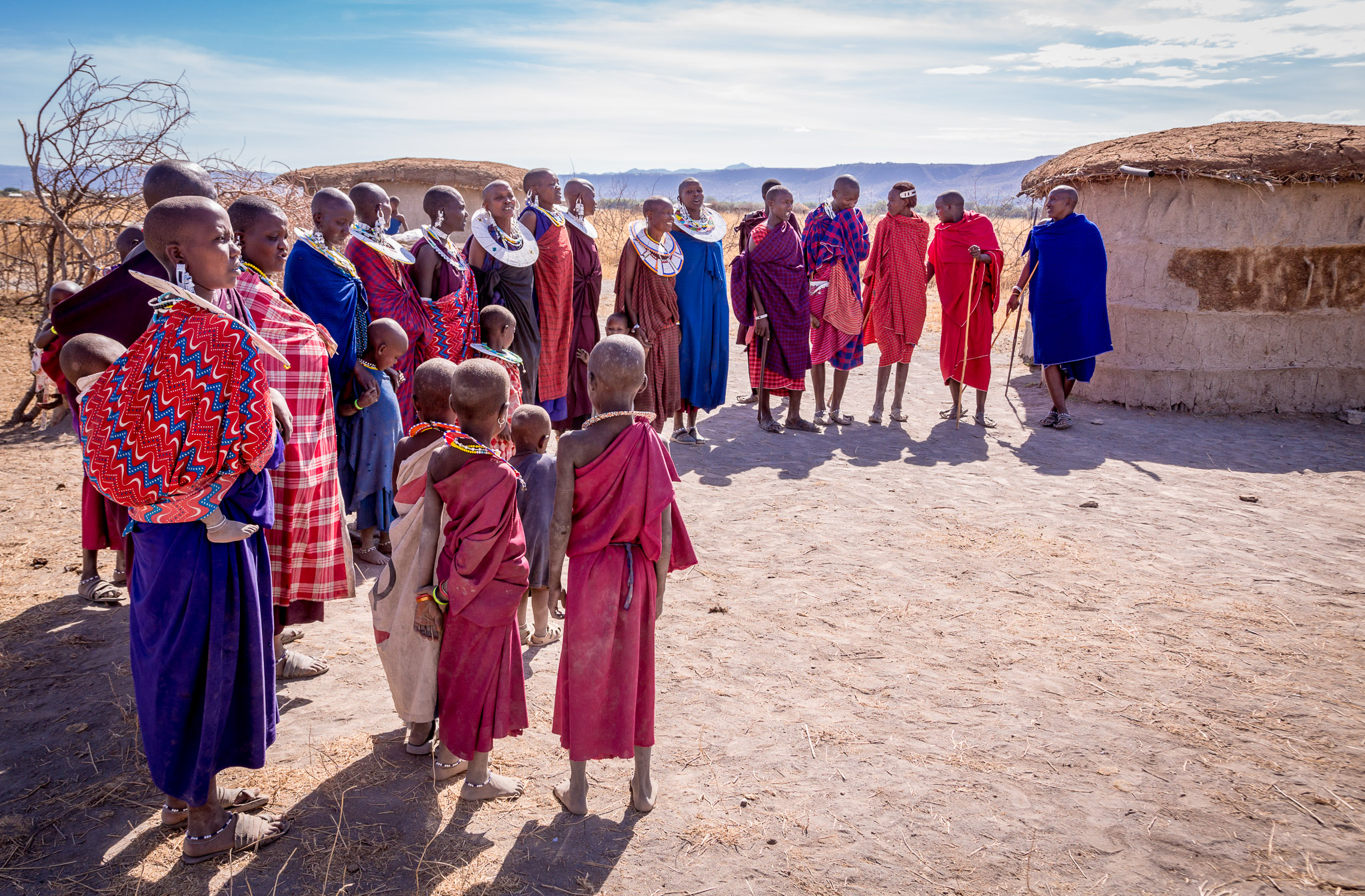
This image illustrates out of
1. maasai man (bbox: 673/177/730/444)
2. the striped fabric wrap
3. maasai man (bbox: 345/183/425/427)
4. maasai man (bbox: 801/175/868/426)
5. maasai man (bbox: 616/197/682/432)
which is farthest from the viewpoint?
maasai man (bbox: 801/175/868/426)

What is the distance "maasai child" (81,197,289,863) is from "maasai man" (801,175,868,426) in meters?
5.85

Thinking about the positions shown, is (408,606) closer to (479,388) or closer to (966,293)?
(479,388)

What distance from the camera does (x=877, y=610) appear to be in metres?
4.31

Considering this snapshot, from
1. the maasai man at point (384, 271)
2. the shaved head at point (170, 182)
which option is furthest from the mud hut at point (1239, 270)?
the shaved head at point (170, 182)

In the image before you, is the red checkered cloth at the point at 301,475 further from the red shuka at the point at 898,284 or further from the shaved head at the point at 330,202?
the red shuka at the point at 898,284

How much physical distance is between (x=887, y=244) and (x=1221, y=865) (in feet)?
20.9

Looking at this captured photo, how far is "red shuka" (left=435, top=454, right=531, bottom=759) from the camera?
2535mm

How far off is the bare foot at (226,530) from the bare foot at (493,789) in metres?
1.07

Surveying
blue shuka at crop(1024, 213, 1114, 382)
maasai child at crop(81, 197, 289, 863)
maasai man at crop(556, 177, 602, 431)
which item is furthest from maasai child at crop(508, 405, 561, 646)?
blue shuka at crop(1024, 213, 1114, 382)

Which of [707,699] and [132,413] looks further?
[707,699]

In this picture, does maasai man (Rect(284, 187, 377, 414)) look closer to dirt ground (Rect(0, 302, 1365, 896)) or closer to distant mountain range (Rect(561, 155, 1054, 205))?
dirt ground (Rect(0, 302, 1365, 896))

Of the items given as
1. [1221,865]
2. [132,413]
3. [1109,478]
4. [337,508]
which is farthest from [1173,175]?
[132,413]

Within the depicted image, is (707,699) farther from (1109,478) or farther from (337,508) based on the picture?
(1109,478)

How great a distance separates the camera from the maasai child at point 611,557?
254 cm
